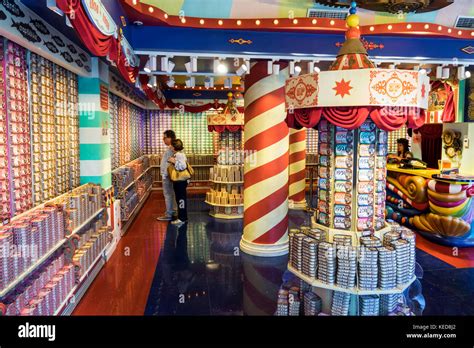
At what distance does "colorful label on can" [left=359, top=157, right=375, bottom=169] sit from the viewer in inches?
138

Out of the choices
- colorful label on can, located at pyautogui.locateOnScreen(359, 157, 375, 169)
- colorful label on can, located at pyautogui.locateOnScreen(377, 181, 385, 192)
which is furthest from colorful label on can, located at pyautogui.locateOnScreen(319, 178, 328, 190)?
colorful label on can, located at pyautogui.locateOnScreen(377, 181, 385, 192)

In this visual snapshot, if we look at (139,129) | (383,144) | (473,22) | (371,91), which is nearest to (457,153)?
(473,22)

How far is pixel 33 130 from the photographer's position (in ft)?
13.0

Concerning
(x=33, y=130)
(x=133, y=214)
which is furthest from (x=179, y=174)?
(x=33, y=130)

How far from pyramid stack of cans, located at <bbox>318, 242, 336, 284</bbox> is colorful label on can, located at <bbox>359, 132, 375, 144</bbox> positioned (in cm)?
98

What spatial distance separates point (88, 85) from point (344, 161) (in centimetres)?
379

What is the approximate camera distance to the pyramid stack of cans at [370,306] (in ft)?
10.6

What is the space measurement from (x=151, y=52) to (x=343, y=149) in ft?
10.2

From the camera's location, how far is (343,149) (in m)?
3.51

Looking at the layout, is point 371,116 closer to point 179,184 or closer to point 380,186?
point 380,186

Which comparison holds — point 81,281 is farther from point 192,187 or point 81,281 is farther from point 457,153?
point 192,187

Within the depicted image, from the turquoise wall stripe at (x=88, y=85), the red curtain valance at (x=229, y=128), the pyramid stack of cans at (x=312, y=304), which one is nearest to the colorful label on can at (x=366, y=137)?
the pyramid stack of cans at (x=312, y=304)

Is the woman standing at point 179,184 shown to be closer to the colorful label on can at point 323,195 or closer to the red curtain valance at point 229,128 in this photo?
the red curtain valance at point 229,128

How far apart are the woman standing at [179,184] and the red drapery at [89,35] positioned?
3.55 meters
